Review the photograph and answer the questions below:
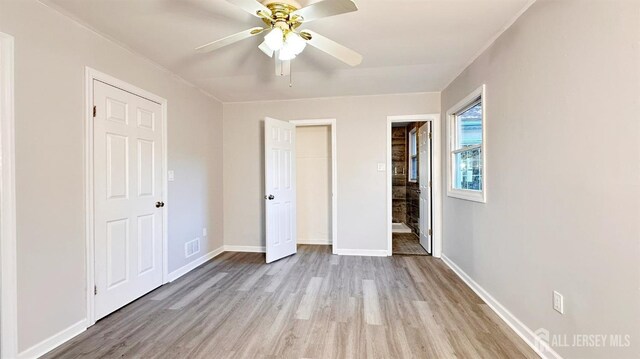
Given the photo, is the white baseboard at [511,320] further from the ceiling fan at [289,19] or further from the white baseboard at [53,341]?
the white baseboard at [53,341]

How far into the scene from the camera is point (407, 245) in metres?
4.50

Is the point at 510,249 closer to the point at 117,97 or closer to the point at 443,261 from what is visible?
the point at 443,261

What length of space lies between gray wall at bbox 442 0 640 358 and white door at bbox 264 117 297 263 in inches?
99.9

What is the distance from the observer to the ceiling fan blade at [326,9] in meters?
1.39

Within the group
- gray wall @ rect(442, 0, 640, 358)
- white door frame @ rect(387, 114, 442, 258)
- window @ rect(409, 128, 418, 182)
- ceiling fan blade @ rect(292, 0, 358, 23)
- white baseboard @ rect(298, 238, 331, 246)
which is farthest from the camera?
window @ rect(409, 128, 418, 182)

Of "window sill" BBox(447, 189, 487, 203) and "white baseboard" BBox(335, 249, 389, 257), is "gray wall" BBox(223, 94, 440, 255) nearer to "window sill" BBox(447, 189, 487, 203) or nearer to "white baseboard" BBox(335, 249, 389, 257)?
"white baseboard" BBox(335, 249, 389, 257)

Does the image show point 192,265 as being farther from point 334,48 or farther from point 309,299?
point 334,48

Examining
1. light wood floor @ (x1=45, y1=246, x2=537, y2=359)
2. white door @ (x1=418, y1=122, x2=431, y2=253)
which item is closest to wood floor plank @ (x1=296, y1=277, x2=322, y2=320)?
light wood floor @ (x1=45, y1=246, x2=537, y2=359)

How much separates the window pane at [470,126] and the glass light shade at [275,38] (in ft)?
6.98

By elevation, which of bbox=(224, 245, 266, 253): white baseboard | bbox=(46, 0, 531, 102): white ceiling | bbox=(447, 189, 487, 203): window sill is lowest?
bbox=(224, 245, 266, 253): white baseboard

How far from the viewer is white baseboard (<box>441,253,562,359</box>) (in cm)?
169

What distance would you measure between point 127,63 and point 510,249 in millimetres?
3714

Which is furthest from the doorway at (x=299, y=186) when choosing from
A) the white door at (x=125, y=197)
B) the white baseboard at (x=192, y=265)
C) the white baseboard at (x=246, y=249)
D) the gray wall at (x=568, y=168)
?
the gray wall at (x=568, y=168)

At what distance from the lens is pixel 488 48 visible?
242 centimetres
